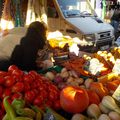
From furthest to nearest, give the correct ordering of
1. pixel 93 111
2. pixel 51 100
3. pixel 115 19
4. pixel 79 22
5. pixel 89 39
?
pixel 115 19 → pixel 79 22 → pixel 89 39 → pixel 51 100 → pixel 93 111

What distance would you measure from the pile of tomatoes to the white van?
15.1 ft

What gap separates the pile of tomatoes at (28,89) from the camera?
7.88ft

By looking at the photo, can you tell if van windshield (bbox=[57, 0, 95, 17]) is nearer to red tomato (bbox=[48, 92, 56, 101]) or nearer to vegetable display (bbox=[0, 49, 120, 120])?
vegetable display (bbox=[0, 49, 120, 120])

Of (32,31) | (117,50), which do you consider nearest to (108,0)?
(117,50)

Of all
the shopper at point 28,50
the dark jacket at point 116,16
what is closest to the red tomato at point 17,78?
the shopper at point 28,50

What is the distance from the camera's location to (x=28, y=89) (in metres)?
2.47

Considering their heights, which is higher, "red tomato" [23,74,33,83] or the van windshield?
the van windshield

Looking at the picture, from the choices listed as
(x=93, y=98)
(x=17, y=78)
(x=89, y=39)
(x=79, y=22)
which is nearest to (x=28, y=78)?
(x=17, y=78)

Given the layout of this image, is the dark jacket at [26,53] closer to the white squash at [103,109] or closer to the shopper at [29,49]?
the shopper at [29,49]

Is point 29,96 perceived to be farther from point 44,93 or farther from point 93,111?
point 93,111

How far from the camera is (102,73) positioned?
11.7ft

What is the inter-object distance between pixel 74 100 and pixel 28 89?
41cm

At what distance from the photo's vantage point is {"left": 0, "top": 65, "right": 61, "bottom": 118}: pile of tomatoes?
2.40m

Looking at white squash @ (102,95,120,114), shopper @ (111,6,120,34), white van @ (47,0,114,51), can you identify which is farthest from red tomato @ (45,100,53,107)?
shopper @ (111,6,120,34)
